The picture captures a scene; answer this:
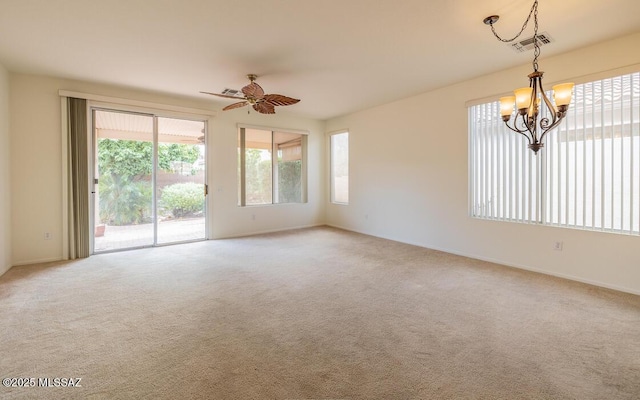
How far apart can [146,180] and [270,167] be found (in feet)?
8.54

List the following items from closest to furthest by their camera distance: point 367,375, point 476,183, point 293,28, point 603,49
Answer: point 367,375, point 293,28, point 603,49, point 476,183

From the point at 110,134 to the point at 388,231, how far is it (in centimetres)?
547

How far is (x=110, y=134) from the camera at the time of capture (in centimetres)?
504

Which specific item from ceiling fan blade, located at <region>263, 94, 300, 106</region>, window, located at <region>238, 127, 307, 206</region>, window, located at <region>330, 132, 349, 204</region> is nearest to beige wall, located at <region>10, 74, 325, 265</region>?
window, located at <region>238, 127, 307, 206</region>

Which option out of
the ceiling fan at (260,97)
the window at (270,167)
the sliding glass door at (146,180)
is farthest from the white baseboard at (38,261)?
the ceiling fan at (260,97)

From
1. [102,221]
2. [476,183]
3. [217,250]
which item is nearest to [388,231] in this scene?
[476,183]

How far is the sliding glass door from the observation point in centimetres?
500

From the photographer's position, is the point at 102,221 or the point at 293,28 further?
the point at 102,221

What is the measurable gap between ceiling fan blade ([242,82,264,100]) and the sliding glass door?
2.46 m

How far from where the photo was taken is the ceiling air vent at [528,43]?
317cm

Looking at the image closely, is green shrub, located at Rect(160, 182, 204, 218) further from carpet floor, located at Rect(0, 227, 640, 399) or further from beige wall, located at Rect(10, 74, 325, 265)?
carpet floor, located at Rect(0, 227, 640, 399)

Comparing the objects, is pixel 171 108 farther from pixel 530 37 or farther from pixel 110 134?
pixel 530 37

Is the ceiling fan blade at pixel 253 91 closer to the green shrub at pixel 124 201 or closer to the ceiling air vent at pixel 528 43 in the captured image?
the green shrub at pixel 124 201

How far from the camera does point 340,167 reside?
24.5 feet
